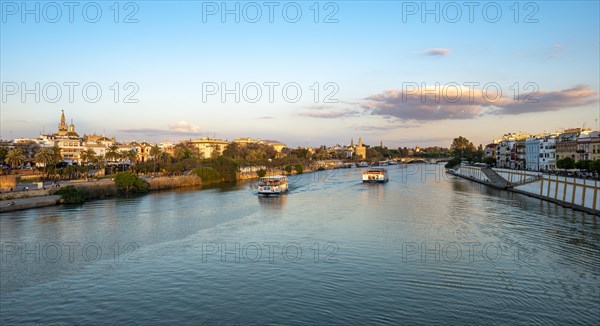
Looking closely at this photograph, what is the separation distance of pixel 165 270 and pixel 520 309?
1329 centimetres

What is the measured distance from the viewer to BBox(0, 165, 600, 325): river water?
1416cm

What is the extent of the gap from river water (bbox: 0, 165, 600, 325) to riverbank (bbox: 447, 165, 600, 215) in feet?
12.3

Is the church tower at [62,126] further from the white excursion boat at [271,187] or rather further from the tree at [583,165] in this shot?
the tree at [583,165]

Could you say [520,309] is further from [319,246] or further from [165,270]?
[165,270]

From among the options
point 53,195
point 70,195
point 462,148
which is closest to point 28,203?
point 70,195

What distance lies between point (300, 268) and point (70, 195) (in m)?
32.0

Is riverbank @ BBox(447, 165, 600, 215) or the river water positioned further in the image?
riverbank @ BBox(447, 165, 600, 215)

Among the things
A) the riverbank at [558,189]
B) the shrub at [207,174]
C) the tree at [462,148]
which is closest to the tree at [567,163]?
the riverbank at [558,189]

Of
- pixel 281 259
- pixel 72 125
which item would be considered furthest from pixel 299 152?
pixel 281 259

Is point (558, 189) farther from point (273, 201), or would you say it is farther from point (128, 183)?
point (128, 183)

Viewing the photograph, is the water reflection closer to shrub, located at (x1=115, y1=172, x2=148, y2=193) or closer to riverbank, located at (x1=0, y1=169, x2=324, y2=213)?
shrub, located at (x1=115, y1=172, x2=148, y2=193)

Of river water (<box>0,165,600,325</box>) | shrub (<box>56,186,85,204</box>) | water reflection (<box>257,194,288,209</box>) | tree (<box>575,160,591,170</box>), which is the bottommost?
water reflection (<box>257,194,288,209</box>)

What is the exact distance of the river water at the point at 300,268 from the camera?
1416 cm

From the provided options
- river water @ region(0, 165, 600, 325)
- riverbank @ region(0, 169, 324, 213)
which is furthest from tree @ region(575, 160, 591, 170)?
riverbank @ region(0, 169, 324, 213)
